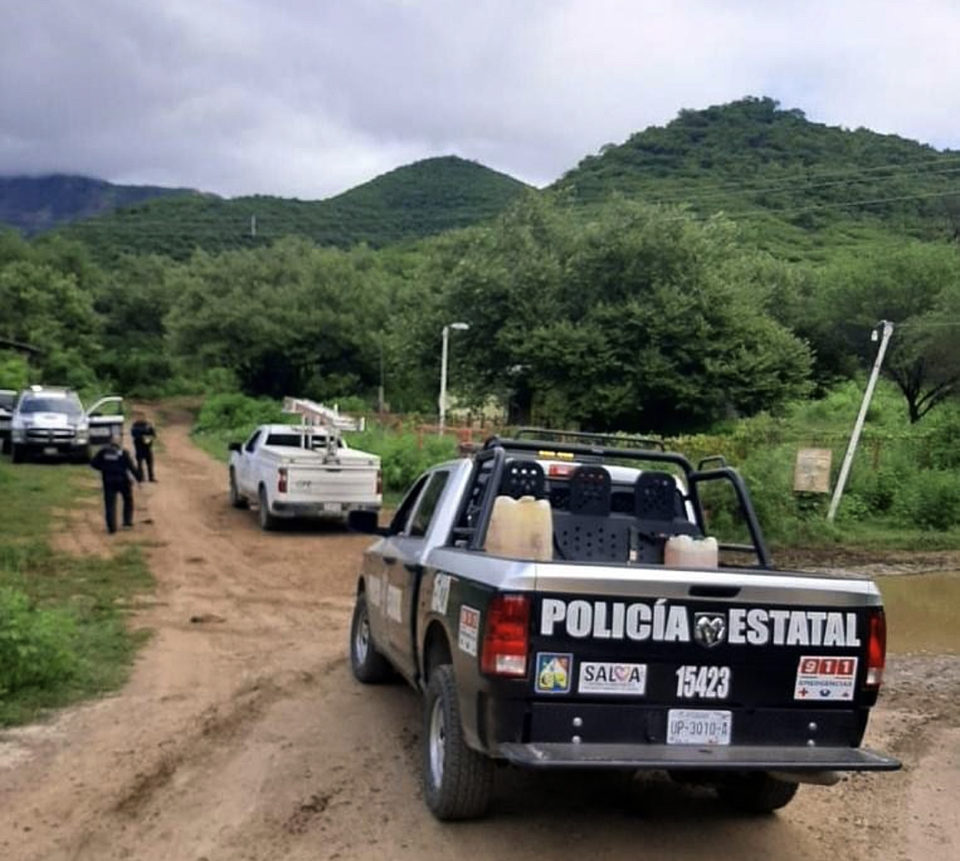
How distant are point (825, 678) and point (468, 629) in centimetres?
167

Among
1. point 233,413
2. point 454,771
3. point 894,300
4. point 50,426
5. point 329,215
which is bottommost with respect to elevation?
point 233,413

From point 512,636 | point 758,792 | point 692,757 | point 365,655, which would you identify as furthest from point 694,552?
point 365,655

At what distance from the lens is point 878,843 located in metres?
5.88

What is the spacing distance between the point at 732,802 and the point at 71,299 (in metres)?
64.2

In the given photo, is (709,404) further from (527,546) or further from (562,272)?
(527,546)

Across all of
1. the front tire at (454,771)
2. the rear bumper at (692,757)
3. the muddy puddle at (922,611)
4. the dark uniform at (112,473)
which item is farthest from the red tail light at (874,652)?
the dark uniform at (112,473)

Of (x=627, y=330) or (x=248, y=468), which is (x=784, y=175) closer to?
(x=627, y=330)

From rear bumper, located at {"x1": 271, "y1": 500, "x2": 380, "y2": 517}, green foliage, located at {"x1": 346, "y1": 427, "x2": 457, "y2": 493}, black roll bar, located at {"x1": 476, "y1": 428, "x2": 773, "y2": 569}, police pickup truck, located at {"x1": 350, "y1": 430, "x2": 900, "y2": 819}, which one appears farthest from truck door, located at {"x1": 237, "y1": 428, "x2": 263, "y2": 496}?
police pickup truck, located at {"x1": 350, "y1": 430, "x2": 900, "y2": 819}

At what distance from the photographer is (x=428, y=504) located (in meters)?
7.75

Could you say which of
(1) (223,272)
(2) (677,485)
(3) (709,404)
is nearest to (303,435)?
(2) (677,485)

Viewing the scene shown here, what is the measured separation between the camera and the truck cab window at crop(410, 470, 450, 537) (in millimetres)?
7537

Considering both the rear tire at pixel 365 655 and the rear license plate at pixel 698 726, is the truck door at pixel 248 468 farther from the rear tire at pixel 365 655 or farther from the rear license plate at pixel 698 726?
the rear license plate at pixel 698 726

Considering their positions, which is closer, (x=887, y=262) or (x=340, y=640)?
(x=340, y=640)

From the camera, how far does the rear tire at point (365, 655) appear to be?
343 inches
